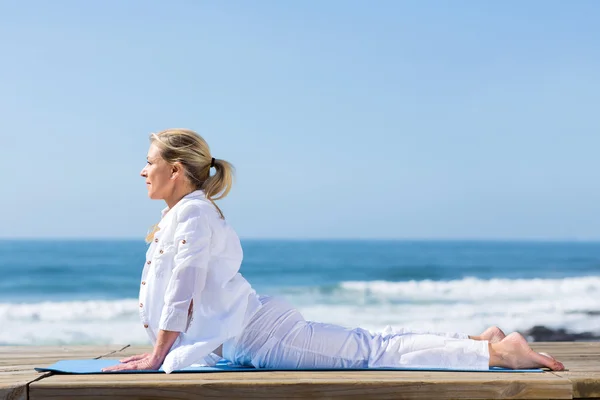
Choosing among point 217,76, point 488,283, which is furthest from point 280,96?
point 488,283

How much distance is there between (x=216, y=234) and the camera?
2949 mm

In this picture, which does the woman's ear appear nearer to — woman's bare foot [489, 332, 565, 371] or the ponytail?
the ponytail

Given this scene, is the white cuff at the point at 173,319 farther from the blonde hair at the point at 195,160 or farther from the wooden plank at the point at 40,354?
the wooden plank at the point at 40,354

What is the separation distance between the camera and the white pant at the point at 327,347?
2986 millimetres

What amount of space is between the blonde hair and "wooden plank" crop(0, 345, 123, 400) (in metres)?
0.91

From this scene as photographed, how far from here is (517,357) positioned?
118 inches

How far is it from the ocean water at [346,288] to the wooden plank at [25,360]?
617 cm

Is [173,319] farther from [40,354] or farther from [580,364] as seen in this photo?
[580,364]

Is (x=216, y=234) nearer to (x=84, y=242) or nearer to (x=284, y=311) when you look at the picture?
(x=284, y=311)

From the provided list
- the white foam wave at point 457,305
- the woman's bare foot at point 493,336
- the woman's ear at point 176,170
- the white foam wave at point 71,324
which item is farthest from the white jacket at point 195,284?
the white foam wave at point 457,305

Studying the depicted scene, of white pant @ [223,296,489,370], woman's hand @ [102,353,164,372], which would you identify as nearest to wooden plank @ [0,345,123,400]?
woman's hand @ [102,353,164,372]

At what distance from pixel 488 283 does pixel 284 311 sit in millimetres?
Result: 15014

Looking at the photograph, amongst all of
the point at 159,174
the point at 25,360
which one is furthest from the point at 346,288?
the point at 159,174

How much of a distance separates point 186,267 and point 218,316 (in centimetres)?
22
